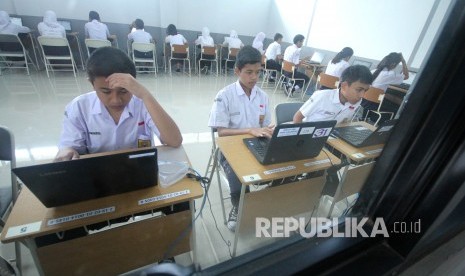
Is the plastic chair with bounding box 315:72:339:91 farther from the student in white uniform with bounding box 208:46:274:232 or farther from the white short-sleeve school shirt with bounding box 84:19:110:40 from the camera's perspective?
the white short-sleeve school shirt with bounding box 84:19:110:40

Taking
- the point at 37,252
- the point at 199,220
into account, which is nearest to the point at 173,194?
the point at 37,252

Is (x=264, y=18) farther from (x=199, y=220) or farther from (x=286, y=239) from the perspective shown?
(x=286, y=239)

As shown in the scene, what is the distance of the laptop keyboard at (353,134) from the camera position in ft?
5.00

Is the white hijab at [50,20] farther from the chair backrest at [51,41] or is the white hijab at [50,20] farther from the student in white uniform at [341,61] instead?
the student in white uniform at [341,61]

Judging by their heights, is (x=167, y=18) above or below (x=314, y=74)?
above

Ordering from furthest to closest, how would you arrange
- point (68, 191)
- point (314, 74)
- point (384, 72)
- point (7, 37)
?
point (314, 74), point (7, 37), point (384, 72), point (68, 191)

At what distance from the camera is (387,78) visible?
3.36 meters

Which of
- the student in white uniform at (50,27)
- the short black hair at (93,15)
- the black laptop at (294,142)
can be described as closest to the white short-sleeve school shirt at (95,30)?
the short black hair at (93,15)

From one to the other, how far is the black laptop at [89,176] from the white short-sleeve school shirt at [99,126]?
0.43m

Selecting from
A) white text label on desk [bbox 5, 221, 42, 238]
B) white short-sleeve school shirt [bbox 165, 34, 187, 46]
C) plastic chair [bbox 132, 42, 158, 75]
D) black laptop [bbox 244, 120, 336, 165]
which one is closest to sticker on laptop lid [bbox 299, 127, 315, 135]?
black laptop [bbox 244, 120, 336, 165]

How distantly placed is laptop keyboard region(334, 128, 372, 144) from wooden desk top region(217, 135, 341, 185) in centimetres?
34

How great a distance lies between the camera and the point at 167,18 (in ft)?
19.0

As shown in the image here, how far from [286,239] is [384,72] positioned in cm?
381

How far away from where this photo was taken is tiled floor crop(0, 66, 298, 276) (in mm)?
1473
